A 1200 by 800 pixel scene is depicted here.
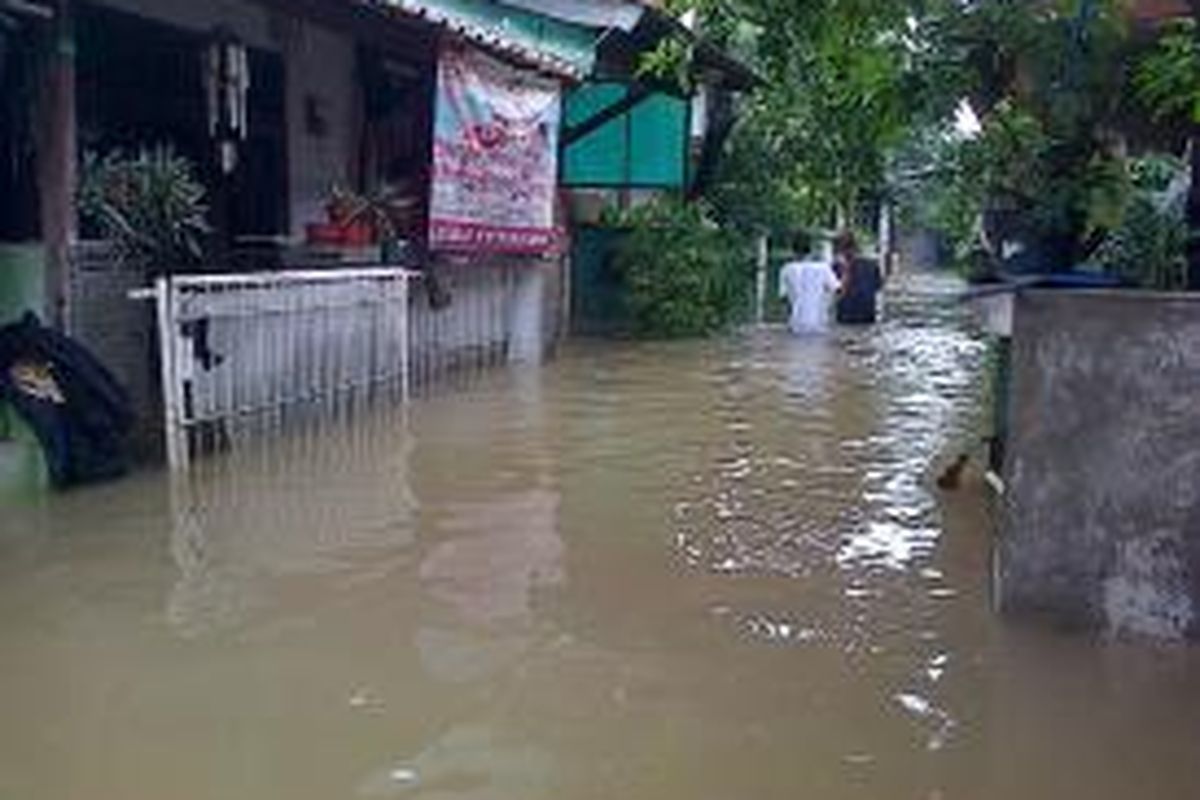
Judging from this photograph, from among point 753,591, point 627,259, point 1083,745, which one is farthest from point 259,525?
point 627,259

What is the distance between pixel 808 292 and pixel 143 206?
46.2ft

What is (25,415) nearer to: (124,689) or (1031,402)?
(124,689)

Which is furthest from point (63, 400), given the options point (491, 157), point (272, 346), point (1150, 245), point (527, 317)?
point (527, 317)

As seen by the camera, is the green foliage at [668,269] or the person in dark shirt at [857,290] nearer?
the green foliage at [668,269]

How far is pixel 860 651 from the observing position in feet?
21.7

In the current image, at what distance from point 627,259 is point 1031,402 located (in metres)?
14.6

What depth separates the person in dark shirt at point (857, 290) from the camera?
26156mm

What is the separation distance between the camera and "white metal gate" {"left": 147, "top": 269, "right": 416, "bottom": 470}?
10.0 m

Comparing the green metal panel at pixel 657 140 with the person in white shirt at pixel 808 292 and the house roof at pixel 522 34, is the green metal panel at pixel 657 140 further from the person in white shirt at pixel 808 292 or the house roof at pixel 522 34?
the person in white shirt at pixel 808 292

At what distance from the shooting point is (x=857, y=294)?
26.2 metres

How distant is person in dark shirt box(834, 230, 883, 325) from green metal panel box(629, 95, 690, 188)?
613 cm

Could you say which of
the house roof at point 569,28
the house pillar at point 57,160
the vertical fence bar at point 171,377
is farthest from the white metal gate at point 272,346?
the house roof at point 569,28

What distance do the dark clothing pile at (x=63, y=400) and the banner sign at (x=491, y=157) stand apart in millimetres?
4643

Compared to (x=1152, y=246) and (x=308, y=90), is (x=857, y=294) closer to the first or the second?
(x=308, y=90)
